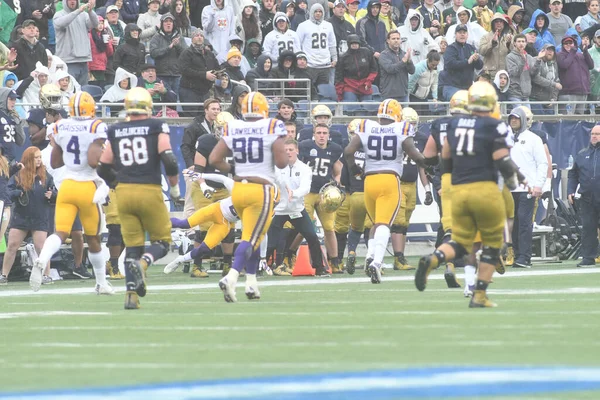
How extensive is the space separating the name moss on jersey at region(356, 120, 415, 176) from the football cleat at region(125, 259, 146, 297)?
4.34m

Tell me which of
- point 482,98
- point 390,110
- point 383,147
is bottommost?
point 383,147

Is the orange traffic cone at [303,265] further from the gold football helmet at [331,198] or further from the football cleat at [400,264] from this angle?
the football cleat at [400,264]

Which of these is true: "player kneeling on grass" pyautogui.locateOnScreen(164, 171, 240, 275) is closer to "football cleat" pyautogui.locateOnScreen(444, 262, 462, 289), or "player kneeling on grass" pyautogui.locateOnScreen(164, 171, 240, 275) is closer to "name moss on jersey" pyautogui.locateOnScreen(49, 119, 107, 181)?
"name moss on jersey" pyautogui.locateOnScreen(49, 119, 107, 181)

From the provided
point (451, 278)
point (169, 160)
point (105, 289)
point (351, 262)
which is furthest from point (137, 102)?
point (351, 262)

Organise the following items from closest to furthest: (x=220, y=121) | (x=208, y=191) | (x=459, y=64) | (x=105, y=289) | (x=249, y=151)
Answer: (x=249, y=151) → (x=105, y=289) → (x=220, y=121) → (x=208, y=191) → (x=459, y=64)

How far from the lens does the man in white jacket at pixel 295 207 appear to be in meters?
17.1

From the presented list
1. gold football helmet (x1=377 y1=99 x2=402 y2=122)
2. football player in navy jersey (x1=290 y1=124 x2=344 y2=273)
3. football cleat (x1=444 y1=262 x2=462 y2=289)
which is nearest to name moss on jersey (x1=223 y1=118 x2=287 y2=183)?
football cleat (x1=444 y1=262 x2=462 y2=289)

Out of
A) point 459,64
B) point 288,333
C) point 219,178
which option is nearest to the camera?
point 288,333

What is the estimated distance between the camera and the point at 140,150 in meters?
12.0

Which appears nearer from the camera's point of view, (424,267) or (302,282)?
(424,267)

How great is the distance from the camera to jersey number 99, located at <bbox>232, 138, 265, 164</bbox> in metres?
12.6

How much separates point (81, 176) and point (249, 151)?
6.85 feet

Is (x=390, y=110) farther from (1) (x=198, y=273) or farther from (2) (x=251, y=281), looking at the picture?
(2) (x=251, y=281)

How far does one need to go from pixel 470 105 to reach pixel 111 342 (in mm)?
3890
